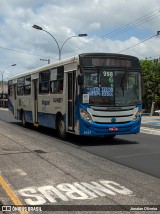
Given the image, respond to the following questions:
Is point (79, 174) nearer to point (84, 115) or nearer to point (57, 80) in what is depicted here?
point (84, 115)

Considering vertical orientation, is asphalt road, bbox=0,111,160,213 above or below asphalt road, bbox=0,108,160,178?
above

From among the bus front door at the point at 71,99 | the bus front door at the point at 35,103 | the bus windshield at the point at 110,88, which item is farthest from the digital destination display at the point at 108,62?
the bus front door at the point at 35,103

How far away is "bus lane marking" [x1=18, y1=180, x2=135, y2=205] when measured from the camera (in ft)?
21.8

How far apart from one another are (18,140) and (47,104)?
2.47m

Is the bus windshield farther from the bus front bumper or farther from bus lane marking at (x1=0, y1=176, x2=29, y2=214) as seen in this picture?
bus lane marking at (x1=0, y1=176, x2=29, y2=214)

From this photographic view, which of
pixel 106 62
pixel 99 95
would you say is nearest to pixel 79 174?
pixel 99 95

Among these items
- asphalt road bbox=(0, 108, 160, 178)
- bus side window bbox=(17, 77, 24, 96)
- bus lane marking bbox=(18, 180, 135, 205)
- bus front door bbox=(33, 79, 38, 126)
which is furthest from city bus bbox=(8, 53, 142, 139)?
bus side window bbox=(17, 77, 24, 96)

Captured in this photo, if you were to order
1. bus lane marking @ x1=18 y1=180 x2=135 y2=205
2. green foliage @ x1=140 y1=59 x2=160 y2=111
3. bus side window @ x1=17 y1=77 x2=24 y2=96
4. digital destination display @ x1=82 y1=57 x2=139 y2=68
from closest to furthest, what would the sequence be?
bus lane marking @ x1=18 y1=180 x2=135 y2=205, digital destination display @ x1=82 y1=57 x2=139 y2=68, bus side window @ x1=17 y1=77 x2=24 y2=96, green foliage @ x1=140 y1=59 x2=160 y2=111

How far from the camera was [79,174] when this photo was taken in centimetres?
872

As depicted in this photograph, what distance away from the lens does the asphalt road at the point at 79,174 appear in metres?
6.71

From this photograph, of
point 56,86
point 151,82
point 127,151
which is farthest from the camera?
point 151,82

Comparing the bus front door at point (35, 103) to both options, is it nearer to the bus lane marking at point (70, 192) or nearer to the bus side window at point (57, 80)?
the bus side window at point (57, 80)

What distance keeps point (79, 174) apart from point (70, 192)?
1676mm

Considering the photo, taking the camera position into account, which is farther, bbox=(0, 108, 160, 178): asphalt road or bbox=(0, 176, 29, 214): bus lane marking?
bbox=(0, 108, 160, 178): asphalt road
